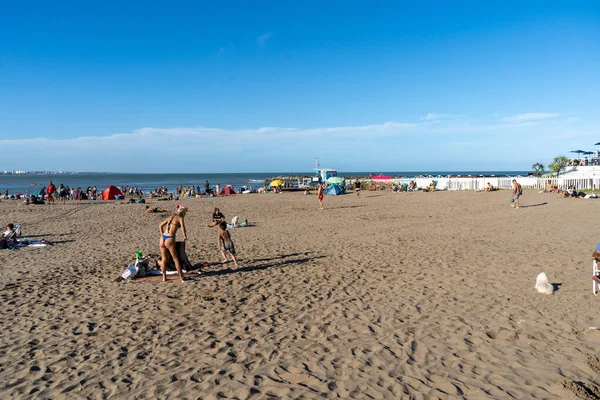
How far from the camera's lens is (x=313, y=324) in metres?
5.36

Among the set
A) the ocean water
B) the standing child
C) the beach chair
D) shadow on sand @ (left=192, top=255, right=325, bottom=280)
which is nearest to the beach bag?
shadow on sand @ (left=192, top=255, right=325, bottom=280)

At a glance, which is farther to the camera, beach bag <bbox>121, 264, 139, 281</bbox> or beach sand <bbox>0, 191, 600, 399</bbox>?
beach bag <bbox>121, 264, 139, 281</bbox>

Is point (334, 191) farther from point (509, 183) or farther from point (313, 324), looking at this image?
point (313, 324)

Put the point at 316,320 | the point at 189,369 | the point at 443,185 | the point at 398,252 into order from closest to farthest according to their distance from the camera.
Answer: the point at 189,369, the point at 316,320, the point at 398,252, the point at 443,185

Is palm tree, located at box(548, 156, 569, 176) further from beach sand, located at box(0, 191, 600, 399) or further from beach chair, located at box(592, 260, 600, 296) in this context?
beach chair, located at box(592, 260, 600, 296)

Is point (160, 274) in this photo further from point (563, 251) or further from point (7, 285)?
point (563, 251)

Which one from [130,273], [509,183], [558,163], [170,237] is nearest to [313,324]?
[170,237]

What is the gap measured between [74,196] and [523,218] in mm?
32750

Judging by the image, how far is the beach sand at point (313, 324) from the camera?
3904 millimetres

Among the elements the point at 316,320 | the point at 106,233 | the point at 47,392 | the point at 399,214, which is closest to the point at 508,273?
the point at 316,320

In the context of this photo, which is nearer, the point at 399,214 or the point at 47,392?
the point at 47,392

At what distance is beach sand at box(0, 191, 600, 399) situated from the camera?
3904mm

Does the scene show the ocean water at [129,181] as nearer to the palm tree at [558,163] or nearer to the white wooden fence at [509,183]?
the white wooden fence at [509,183]

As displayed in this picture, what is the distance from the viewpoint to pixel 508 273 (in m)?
7.60
